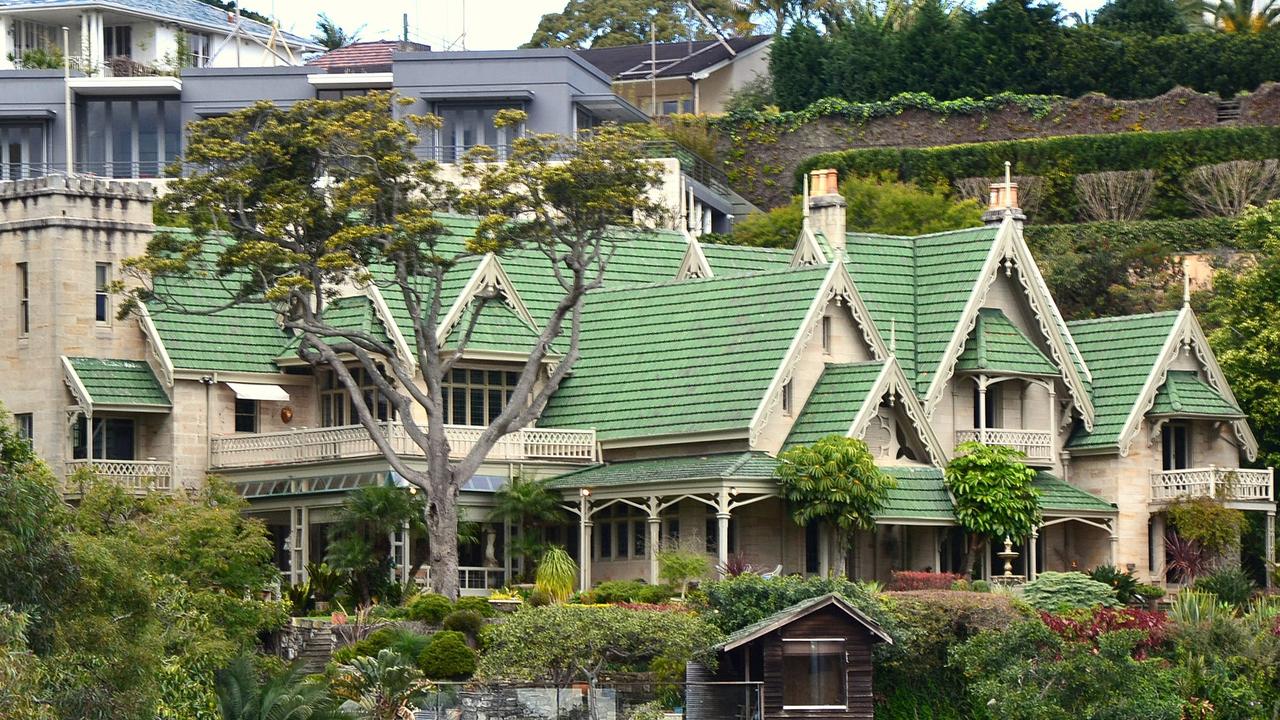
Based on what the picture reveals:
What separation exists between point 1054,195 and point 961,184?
291 centimetres

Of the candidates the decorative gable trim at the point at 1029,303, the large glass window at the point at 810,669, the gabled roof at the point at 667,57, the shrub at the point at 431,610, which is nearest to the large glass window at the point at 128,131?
the gabled roof at the point at 667,57

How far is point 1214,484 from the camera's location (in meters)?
63.5

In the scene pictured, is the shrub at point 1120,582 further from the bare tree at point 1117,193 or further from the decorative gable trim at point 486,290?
the bare tree at point 1117,193

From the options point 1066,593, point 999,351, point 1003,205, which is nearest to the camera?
point 1066,593

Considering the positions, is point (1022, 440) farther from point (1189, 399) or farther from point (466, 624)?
point (466, 624)

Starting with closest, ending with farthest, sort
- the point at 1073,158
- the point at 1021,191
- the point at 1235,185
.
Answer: the point at 1235,185 → the point at 1021,191 → the point at 1073,158

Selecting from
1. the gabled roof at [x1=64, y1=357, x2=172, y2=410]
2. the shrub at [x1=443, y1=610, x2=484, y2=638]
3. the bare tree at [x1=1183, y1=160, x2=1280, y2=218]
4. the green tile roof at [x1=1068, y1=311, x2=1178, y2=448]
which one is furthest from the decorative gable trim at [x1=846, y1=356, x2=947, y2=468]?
the bare tree at [x1=1183, y1=160, x2=1280, y2=218]

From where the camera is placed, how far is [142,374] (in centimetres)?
6394

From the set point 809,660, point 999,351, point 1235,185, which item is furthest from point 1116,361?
point 1235,185

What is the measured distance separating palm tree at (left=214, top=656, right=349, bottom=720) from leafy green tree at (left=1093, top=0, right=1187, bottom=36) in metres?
59.9

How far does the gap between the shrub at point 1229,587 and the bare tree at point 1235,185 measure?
28.0 metres

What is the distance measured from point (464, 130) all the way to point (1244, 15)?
27909 mm

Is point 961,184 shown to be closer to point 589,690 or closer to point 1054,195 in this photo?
point 1054,195

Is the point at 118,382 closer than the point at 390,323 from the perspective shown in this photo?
No
